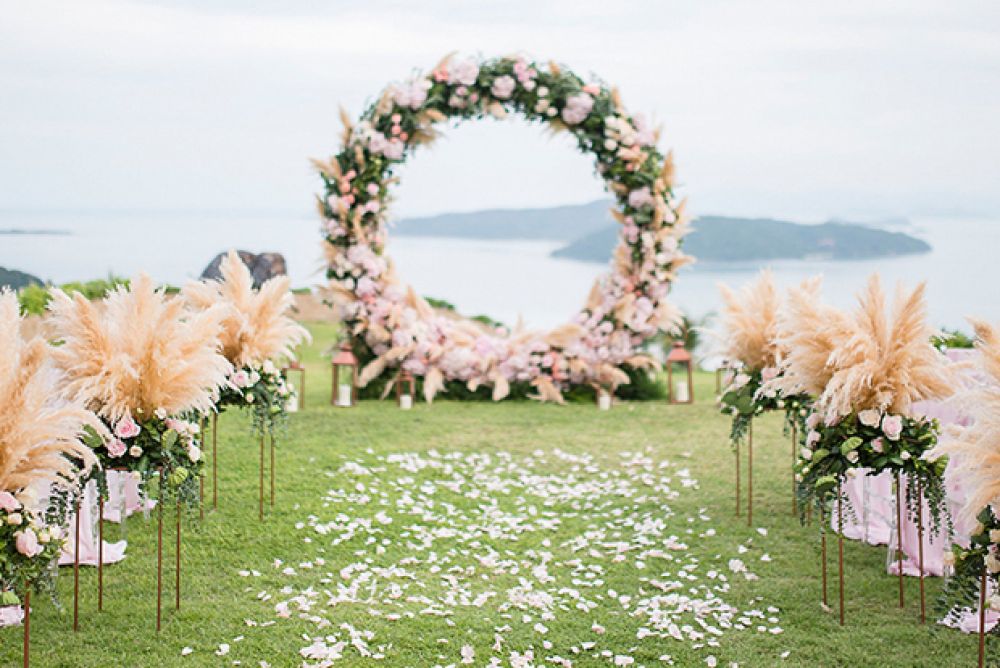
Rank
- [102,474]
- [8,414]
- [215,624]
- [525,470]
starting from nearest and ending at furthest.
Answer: [8,414]
[102,474]
[215,624]
[525,470]

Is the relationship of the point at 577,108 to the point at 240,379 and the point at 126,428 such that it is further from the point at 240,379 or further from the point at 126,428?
the point at 126,428

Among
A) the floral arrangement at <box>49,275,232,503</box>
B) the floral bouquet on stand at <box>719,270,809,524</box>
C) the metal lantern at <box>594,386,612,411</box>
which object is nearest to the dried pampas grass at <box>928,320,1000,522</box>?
the floral bouquet on stand at <box>719,270,809,524</box>

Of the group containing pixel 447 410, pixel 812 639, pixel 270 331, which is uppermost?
pixel 270 331

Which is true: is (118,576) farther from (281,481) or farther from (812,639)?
(812,639)

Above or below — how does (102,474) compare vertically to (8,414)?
below

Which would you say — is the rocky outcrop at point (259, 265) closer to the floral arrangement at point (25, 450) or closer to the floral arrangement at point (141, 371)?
the floral arrangement at point (141, 371)

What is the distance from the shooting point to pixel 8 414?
3547mm

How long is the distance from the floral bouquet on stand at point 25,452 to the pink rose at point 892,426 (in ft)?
10.2

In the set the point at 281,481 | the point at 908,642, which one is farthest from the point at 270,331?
the point at 908,642

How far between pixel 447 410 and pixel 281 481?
9.22 ft

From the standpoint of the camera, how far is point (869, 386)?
452 cm

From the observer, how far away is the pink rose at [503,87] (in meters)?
9.96

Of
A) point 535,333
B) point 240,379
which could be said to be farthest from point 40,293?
point 240,379

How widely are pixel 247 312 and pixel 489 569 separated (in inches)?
75.6
